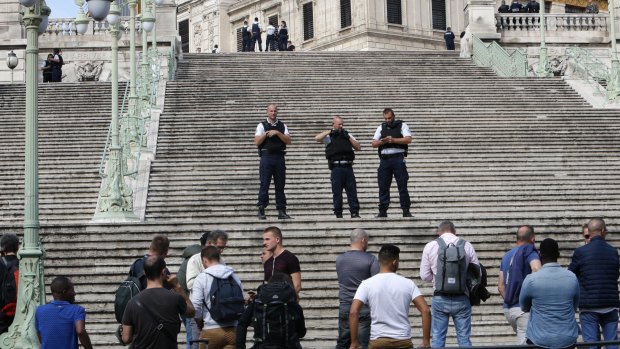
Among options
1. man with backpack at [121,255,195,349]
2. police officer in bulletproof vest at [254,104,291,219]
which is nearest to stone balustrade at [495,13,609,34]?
police officer in bulletproof vest at [254,104,291,219]

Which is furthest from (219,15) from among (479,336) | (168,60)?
(479,336)

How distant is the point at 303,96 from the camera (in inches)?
1237

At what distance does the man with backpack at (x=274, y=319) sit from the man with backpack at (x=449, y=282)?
2892 mm

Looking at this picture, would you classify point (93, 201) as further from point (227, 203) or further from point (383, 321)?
point (383, 321)

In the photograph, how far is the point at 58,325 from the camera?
1178 centimetres

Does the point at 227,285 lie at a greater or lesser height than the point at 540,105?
lesser

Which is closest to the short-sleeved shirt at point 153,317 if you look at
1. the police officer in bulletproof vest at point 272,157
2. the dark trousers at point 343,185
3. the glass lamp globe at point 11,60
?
the police officer in bulletproof vest at point 272,157

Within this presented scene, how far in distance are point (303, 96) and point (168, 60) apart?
188 inches

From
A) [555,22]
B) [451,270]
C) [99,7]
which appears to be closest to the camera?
[451,270]

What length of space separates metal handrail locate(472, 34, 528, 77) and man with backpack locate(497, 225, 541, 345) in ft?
71.0

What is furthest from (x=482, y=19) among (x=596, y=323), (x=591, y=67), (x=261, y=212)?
(x=596, y=323)

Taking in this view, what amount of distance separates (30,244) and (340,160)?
7633mm

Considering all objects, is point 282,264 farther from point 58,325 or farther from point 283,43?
point 283,43

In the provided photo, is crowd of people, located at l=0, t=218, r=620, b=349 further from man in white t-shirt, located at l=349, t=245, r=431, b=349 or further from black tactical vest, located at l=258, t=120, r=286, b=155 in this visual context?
black tactical vest, located at l=258, t=120, r=286, b=155
